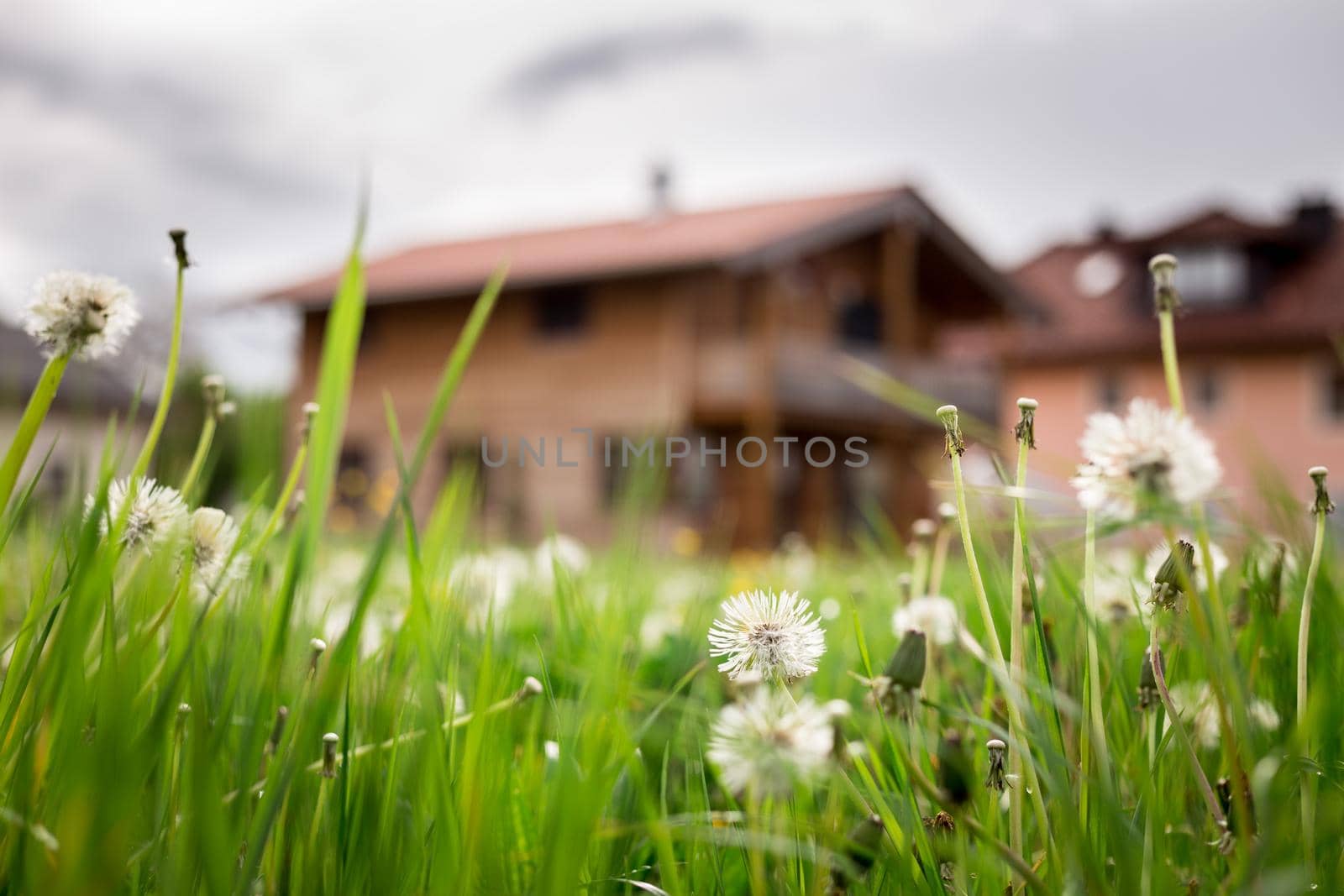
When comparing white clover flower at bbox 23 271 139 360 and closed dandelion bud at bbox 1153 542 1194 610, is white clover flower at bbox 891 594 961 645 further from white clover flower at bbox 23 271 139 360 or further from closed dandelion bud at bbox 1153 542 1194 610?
white clover flower at bbox 23 271 139 360

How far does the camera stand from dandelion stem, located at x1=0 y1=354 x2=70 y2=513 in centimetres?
82

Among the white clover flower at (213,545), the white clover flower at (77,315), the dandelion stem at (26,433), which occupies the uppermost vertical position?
the white clover flower at (77,315)

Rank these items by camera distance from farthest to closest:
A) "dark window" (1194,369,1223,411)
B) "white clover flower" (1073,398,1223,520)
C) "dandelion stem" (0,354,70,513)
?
"dark window" (1194,369,1223,411)
"dandelion stem" (0,354,70,513)
"white clover flower" (1073,398,1223,520)

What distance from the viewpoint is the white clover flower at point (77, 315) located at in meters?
0.85

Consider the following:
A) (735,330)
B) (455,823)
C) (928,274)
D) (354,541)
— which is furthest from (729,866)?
(928,274)

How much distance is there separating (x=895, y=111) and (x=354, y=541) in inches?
947

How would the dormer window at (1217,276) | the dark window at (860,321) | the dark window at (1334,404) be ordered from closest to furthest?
the dark window at (860,321)
the dark window at (1334,404)
the dormer window at (1217,276)

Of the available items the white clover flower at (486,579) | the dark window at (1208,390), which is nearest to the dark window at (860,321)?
the dark window at (1208,390)

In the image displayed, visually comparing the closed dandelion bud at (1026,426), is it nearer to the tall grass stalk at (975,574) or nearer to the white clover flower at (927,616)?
the tall grass stalk at (975,574)

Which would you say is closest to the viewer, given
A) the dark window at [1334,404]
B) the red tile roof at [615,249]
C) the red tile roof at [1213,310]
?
the red tile roof at [615,249]

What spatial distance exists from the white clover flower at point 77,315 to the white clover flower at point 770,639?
22.1 inches

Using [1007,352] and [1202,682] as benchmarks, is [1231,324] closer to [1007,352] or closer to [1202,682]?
[1007,352]

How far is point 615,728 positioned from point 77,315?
55cm

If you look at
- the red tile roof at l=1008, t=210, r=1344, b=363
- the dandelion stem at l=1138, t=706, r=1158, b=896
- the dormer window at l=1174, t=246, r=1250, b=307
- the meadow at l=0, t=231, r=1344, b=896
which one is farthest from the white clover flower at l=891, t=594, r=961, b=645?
the dormer window at l=1174, t=246, r=1250, b=307
